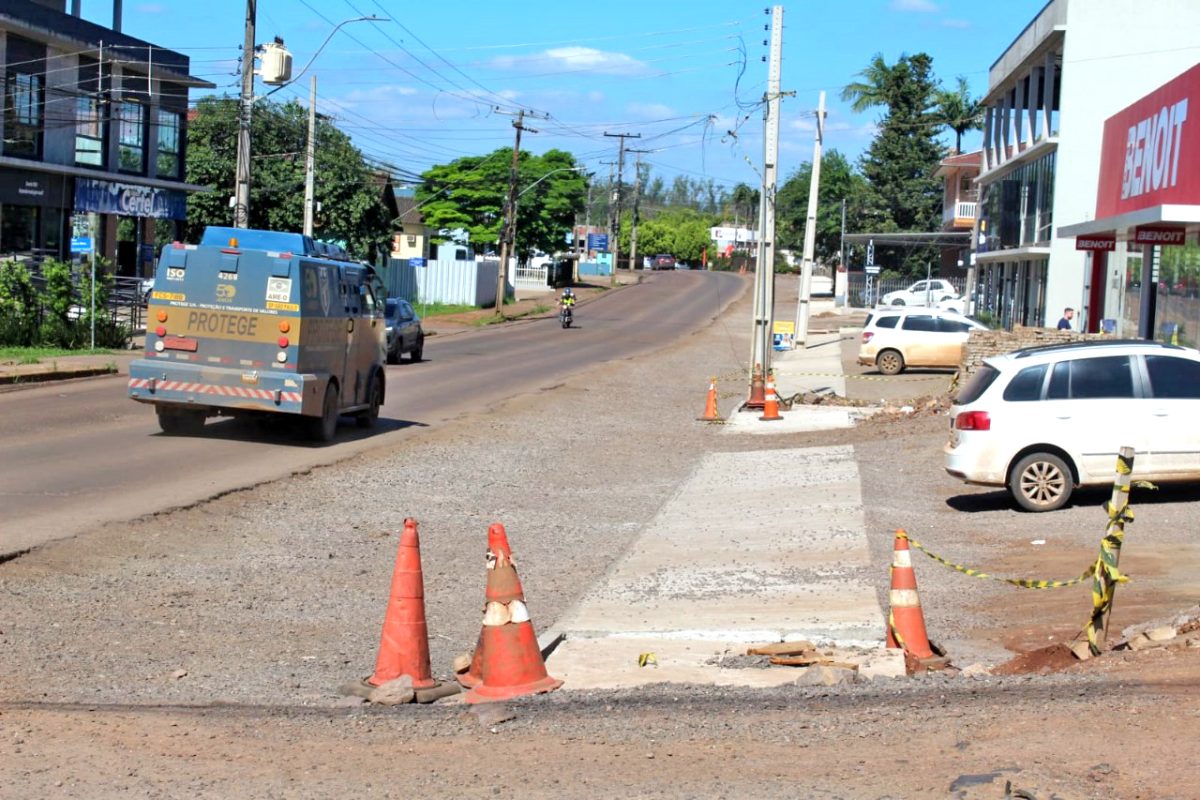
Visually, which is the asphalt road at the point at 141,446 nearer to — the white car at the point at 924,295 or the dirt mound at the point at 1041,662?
the dirt mound at the point at 1041,662

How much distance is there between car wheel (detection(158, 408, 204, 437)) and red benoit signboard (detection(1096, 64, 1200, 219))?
15.7 meters

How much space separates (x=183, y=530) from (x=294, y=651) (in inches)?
166

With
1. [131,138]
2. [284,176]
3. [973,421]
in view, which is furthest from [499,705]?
[284,176]

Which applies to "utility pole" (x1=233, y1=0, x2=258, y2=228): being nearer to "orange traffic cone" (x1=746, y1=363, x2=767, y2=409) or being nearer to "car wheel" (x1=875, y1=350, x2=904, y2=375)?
"orange traffic cone" (x1=746, y1=363, x2=767, y2=409)

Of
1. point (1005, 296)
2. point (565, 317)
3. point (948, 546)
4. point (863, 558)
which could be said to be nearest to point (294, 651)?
point (863, 558)

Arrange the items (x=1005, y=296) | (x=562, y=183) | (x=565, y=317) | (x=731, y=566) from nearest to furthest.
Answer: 1. (x=731, y=566)
2. (x=1005, y=296)
3. (x=565, y=317)
4. (x=562, y=183)

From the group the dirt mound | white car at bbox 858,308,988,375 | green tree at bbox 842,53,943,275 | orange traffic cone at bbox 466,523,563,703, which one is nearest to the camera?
orange traffic cone at bbox 466,523,563,703

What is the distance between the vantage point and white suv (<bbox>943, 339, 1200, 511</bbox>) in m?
13.7

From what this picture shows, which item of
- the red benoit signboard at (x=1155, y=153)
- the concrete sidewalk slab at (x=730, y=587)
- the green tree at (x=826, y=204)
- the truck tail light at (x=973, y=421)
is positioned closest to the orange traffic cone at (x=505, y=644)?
the concrete sidewalk slab at (x=730, y=587)

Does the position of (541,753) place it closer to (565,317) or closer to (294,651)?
(294,651)

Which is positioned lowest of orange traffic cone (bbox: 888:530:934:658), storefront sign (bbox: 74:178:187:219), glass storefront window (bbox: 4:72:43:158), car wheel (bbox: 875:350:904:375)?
orange traffic cone (bbox: 888:530:934:658)

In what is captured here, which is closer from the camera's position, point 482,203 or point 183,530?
point 183,530

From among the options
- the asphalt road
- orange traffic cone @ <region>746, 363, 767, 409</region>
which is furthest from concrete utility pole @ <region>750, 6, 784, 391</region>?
the asphalt road

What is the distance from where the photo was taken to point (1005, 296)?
2062 inches
